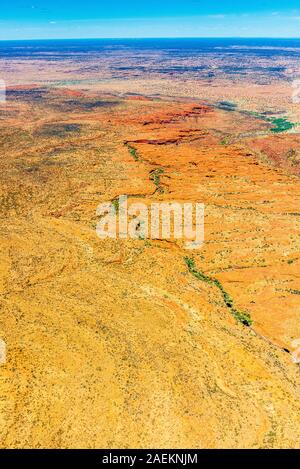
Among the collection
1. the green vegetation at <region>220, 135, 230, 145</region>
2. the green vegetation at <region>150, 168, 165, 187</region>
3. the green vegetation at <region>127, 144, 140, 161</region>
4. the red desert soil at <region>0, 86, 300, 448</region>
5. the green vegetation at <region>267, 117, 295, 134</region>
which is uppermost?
the green vegetation at <region>267, 117, 295, 134</region>

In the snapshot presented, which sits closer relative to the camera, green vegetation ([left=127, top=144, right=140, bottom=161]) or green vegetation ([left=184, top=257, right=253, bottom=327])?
green vegetation ([left=184, top=257, right=253, bottom=327])

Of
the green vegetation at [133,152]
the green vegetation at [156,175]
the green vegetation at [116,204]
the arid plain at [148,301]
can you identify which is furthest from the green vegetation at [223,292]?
the green vegetation at [133,152]

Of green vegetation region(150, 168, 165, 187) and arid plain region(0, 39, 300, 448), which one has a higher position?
green vegetation region(150, 168, 165, 187)

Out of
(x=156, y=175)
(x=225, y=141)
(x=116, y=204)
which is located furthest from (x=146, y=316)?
(x=225, y=141)

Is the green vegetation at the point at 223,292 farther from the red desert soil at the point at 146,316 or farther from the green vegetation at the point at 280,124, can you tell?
the green vegetation at the point at 280,124

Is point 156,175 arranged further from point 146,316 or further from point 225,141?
point 146,316

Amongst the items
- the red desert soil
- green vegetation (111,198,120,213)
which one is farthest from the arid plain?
green vegetation (111,198,120,213)

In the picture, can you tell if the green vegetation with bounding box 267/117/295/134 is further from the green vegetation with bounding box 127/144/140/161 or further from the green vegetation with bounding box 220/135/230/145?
the green vegetation with bounding box 127/144/140/161

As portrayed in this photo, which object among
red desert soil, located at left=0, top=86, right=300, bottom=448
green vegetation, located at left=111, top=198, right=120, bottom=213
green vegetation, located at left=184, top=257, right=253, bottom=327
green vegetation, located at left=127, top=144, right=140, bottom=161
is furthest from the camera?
green vegetation, located at left=127, top=144, right=140, bottom=161

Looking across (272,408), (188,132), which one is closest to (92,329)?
(272,408)
